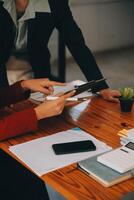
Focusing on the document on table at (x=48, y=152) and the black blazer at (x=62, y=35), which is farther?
the black blazer at (x=62, y=35)

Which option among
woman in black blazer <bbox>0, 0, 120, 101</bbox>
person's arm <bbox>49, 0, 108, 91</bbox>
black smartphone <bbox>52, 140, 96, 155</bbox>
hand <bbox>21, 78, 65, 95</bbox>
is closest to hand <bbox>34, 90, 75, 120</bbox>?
black smartphone <bbox>52, 140, 96, 155</bbox>

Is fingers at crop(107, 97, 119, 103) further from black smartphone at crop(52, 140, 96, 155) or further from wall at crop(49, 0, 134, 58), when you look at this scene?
wall at crop(49, 0, 134, 58)

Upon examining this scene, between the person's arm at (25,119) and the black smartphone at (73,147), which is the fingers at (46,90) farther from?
the black smartphone at (73,147)

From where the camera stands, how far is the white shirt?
190 cm

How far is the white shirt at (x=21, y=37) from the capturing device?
190 cm

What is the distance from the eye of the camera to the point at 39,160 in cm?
124

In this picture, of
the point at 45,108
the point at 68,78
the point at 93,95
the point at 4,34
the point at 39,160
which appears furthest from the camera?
the point at 68,78

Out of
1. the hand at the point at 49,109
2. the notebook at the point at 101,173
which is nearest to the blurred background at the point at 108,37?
the hand at the point at 49,109

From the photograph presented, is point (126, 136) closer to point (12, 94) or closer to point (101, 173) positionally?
point (101, 173)

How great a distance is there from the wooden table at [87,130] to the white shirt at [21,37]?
1.52ft

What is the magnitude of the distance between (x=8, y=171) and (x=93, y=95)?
59cm

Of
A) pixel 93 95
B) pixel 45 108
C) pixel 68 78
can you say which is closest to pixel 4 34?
pixel 93 95

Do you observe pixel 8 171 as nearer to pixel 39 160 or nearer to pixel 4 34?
pixel 39 160

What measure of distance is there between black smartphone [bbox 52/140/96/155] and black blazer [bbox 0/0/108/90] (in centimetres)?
57
